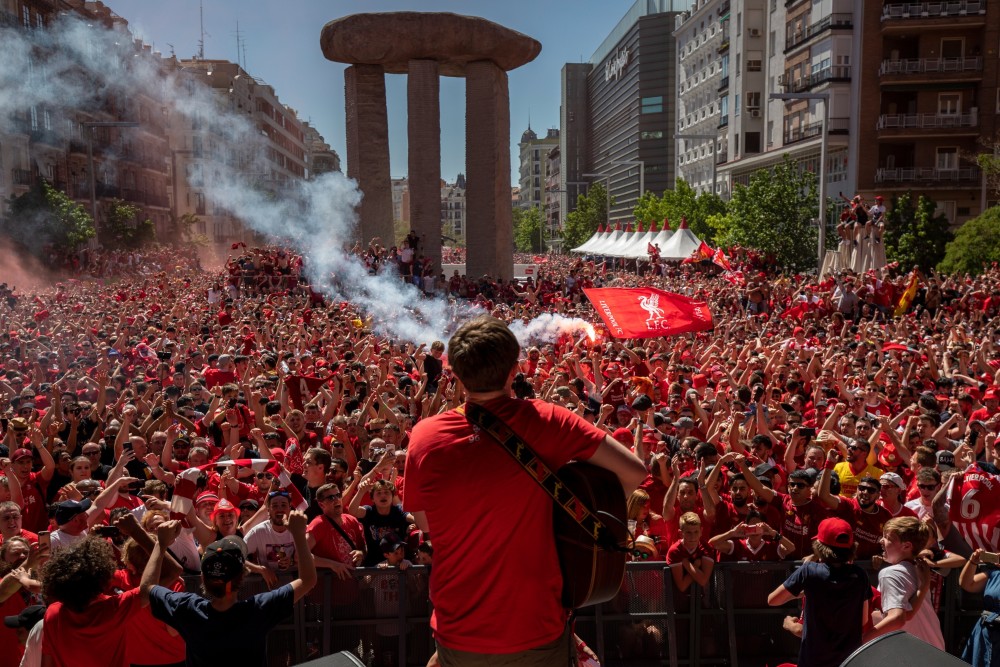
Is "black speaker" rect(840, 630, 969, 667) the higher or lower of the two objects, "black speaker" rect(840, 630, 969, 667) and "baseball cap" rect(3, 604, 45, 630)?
the higher

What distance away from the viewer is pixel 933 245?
37.7 meters

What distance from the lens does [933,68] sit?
4394 cm

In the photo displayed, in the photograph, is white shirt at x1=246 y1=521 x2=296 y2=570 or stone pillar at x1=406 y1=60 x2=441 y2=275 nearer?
white shirt at x1=246 y1=521 x2=296 y2=570

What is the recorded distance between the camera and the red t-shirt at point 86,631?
4070 millimetres

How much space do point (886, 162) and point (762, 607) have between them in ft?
146

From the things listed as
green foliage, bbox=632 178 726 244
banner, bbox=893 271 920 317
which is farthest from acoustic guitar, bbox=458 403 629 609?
green foliage, bbox=632 178 726 244

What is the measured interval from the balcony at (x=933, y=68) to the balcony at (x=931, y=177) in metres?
4.29

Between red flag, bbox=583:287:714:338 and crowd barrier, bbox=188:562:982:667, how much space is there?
28.6 feet

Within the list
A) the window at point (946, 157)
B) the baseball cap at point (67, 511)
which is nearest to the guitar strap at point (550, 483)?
the baseball cap at point (67, 511)

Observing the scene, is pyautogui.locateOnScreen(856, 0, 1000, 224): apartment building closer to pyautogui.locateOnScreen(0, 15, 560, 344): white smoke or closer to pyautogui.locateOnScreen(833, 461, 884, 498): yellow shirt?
pyautogui.locateOnScreen(0, 15, 560, 344): white smoke

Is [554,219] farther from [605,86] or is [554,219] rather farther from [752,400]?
[752,400]

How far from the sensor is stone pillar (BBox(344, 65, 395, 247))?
3428cm

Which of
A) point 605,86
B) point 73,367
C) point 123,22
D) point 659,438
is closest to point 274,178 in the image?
point 123,22

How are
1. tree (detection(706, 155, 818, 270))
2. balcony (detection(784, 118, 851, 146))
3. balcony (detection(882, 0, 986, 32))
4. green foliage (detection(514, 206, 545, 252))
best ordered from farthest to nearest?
green foliage (detection(514, 206, 545, 252))
balcony (detection(784, 118, 851, 146))
balcony (detection(882, 0, 986, 32))
tree (detection(706, 155, 818, 270))
